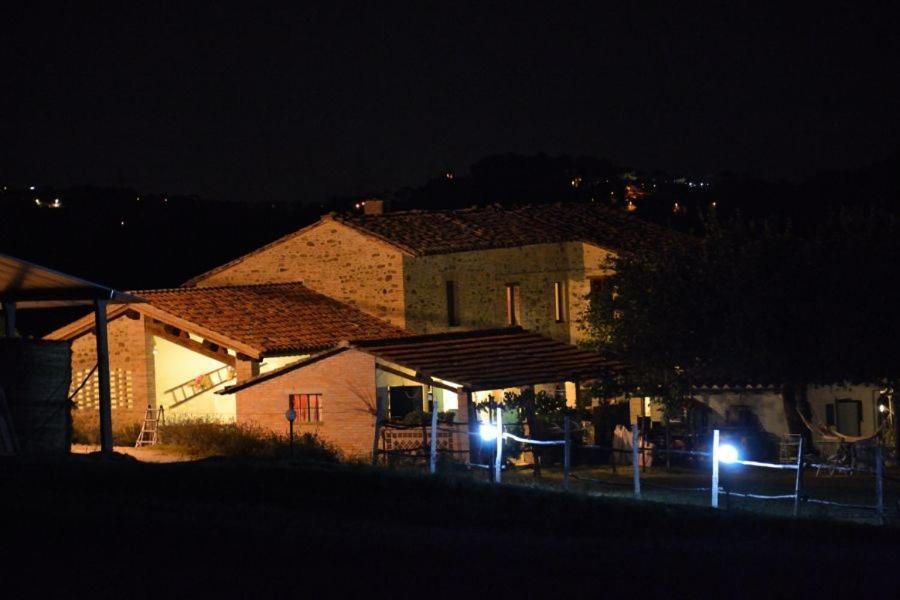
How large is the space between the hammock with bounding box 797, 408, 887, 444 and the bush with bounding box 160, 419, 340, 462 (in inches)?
434

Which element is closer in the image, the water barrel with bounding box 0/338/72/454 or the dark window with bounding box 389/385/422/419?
the water barrel with bounding box 0/338/72/454

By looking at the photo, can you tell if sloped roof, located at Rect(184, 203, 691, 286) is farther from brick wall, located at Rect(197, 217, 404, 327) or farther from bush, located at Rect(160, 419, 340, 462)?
bush, located at Rect(160, 419, 340, 462)

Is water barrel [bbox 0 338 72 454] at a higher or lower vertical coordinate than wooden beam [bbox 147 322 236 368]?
lower

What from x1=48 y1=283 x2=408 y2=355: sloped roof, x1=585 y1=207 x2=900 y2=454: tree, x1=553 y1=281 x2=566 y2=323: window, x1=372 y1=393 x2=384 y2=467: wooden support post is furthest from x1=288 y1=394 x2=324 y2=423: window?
x1=553 y1=281 x2=566 y2=323: window

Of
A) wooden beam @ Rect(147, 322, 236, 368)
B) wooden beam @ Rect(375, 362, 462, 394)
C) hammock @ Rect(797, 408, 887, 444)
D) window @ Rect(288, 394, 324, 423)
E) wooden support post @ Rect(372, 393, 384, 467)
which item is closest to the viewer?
wooden support post @ Rect(372, 393, 384, 467)

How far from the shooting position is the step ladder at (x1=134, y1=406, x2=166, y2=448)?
35719 mm

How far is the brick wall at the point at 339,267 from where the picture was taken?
4238 centimetres

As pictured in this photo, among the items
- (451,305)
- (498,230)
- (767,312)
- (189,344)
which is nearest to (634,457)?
(767,312)

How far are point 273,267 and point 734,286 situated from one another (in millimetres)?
14416

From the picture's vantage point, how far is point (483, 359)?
36438 mm

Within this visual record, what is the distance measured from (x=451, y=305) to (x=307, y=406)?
10.1 meters

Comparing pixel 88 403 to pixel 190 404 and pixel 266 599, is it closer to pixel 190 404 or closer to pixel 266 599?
pixel 190 404

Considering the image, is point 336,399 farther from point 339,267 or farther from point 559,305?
point 559,305

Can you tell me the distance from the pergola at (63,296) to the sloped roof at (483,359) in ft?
27.2
